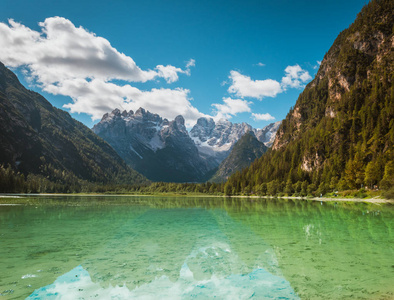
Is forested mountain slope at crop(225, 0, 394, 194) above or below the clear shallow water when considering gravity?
above

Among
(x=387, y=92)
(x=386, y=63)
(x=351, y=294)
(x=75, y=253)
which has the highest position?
(x=386, y=63)

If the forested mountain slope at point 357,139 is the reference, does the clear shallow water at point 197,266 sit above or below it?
below

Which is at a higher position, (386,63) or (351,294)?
(386,63)

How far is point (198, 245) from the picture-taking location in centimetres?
2703

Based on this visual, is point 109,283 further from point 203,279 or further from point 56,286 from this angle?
point 203,279

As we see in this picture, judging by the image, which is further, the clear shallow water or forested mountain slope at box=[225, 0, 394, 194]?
forested mountain slope at box=[225, 0, 394, 194]

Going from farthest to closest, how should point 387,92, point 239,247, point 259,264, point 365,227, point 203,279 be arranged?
point 387,92
point 365,227
point 239,247
point 259,264
point 203,279

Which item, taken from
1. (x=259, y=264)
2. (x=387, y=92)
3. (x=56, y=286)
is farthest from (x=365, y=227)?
(x=387, y=92)

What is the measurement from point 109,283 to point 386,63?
21900cm

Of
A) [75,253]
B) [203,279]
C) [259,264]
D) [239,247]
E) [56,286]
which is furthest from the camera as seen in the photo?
[239,247]

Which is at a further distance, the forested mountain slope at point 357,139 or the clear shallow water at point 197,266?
the forested mountain slope at point 357,139

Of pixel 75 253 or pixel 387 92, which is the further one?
pixel 387 92

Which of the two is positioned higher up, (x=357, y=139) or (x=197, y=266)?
(x=357, y=139)

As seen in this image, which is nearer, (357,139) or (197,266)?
(197,266)
